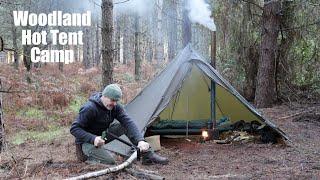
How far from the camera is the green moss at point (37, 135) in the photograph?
10414 mm

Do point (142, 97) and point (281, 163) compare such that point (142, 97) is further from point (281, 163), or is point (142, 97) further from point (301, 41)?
point (301, 41)

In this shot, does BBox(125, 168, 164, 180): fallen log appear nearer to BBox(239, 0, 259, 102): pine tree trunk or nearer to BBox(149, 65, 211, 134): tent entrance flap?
BBox(149, 65, 211, 134): tent entrance flap

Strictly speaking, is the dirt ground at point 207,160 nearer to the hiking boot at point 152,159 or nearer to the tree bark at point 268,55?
the hiking boot at point 152,159

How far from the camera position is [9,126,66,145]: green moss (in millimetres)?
10414

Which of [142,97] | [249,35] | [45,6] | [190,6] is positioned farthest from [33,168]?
[45,6]

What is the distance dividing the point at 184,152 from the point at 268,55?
5.45m

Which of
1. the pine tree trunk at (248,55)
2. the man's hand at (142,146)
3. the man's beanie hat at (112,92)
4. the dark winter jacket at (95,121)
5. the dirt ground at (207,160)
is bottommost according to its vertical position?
the dirt ground at (207,160)

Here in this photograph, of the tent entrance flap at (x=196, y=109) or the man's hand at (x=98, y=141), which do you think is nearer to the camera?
the man's hand at (x=98, y=141)

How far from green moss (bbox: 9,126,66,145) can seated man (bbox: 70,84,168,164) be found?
13.2 ft

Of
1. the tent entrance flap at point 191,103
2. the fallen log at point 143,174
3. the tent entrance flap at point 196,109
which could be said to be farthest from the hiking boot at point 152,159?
the tent entrance flap at point 191,103

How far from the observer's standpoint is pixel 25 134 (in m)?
11.3

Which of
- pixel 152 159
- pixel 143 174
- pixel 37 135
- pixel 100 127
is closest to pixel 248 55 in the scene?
pixel 37 135

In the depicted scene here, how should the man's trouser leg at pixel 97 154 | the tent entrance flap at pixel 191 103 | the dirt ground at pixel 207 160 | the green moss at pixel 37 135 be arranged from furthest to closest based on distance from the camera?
1. the green moss at pixel 37 135
2. the tent entrance flap at pixel 191 103
3. the man's trouser leg at pixel 97 154
4. the dirt ground at pixel 207 160

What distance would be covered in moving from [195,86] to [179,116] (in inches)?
31.1
